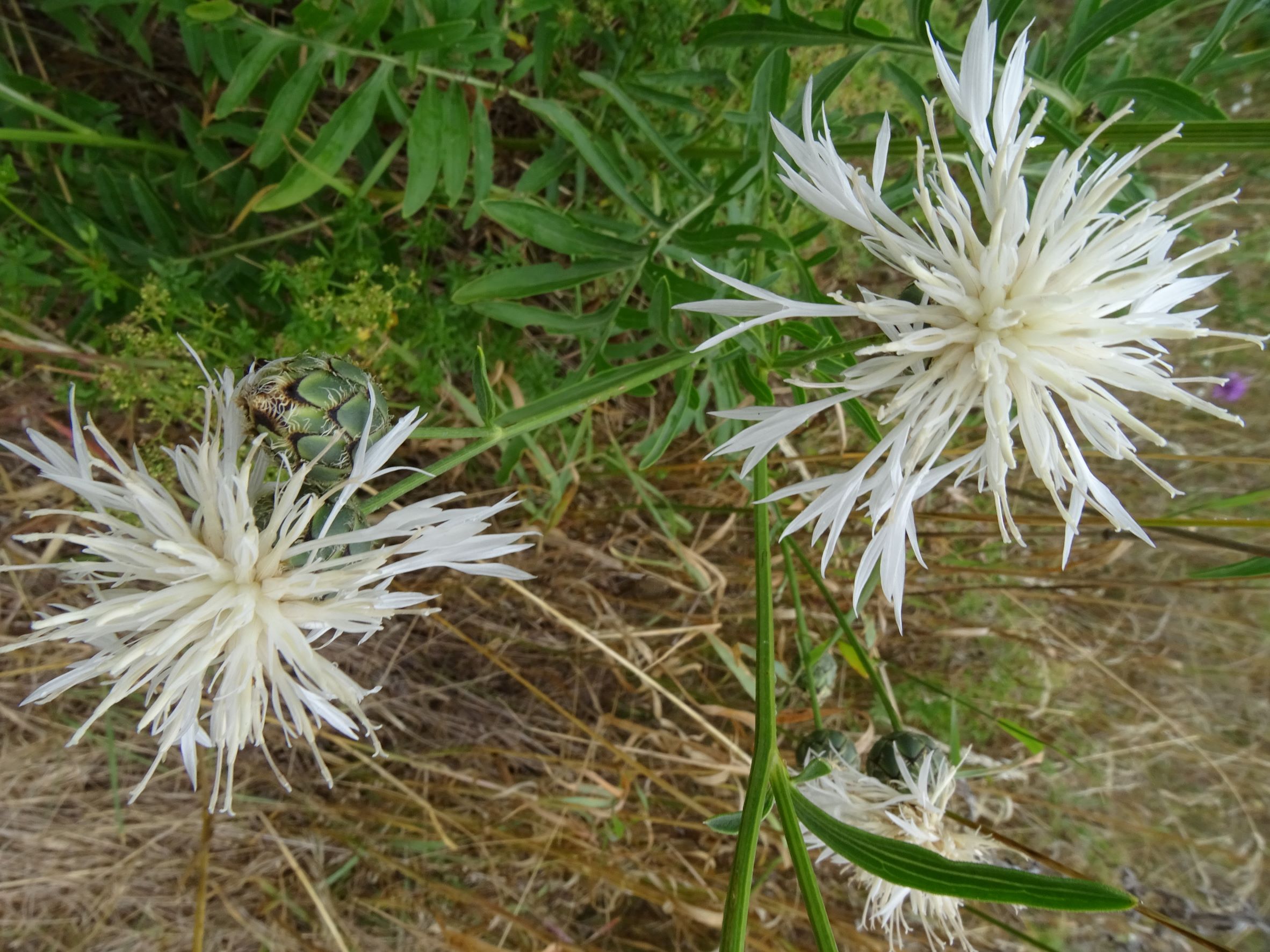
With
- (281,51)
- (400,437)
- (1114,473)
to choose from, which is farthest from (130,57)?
(1114,473)

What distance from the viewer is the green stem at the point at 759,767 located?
100 centimetres

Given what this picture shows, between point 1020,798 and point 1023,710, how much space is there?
0.43m

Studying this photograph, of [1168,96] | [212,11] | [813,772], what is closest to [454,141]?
[212,11]

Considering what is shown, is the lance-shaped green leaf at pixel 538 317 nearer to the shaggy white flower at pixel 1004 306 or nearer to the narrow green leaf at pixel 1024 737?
the shaggy white flower at pixel 1004 306

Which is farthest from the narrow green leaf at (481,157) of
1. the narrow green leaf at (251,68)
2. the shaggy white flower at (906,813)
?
the shaggy white flower at (906,813)

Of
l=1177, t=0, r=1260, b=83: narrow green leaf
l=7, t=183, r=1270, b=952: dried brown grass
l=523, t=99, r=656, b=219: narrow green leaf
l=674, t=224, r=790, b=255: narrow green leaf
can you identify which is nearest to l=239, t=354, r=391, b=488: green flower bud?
l=674, t=224, r=790, b=255: narrow green leaf

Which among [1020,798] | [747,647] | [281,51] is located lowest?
[1020,798]

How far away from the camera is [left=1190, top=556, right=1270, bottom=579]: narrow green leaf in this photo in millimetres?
1264

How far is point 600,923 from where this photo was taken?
306 centimetres

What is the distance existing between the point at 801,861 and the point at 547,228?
125 cm

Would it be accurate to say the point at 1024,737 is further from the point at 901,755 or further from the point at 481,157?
the point at 481,157

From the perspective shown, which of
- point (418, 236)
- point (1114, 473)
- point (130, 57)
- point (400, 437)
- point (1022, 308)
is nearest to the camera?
point (1022, 308)

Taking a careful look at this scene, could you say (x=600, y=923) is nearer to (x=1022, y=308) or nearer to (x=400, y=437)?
(x=400, y=437)

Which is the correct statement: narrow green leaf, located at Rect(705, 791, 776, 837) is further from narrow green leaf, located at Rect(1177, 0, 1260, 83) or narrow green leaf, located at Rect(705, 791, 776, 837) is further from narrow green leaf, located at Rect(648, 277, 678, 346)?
narrow green leaf, located at Rect(1177, 0, 1260, 83)
